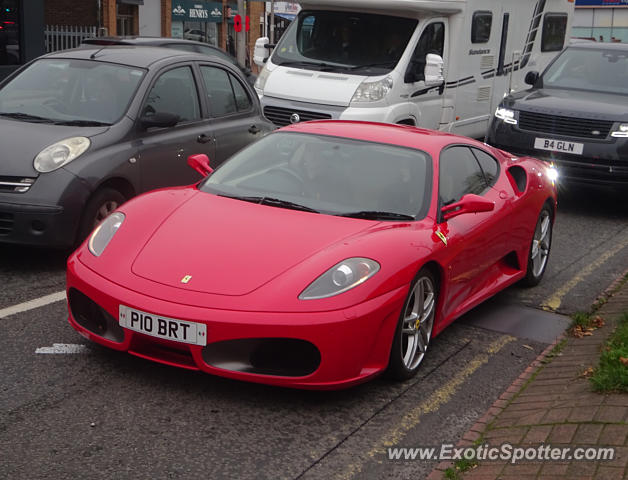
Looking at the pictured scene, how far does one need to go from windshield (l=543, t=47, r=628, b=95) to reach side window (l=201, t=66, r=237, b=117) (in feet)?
17.3

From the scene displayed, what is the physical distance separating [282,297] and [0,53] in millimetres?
20016

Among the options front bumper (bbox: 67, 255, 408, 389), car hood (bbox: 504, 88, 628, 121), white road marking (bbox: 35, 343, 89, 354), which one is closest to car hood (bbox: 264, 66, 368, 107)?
car hood (bbox: 504, 88, 628, 121)

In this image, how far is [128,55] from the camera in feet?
28.5

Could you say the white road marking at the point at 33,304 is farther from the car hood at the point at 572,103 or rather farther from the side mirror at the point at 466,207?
the car hood at the point at 572,103

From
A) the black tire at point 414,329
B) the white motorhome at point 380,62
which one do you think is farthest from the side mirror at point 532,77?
the black tire at point 414,329

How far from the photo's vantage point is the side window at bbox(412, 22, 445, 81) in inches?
497

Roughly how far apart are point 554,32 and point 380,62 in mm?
5857

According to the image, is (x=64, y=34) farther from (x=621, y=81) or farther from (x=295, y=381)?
(x=295, y=381)

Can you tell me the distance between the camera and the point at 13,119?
26.3 feet

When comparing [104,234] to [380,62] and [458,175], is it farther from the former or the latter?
[380,62]

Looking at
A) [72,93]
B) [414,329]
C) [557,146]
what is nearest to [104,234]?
[414,329]

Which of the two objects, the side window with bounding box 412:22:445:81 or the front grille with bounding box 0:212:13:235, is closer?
the front grille with bounding box 0:212:13:235

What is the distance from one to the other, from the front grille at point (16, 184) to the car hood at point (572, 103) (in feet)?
21.9

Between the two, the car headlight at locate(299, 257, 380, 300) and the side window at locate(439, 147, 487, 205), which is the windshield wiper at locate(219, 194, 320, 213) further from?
the side window at locate(439, 147, 487, 205)
